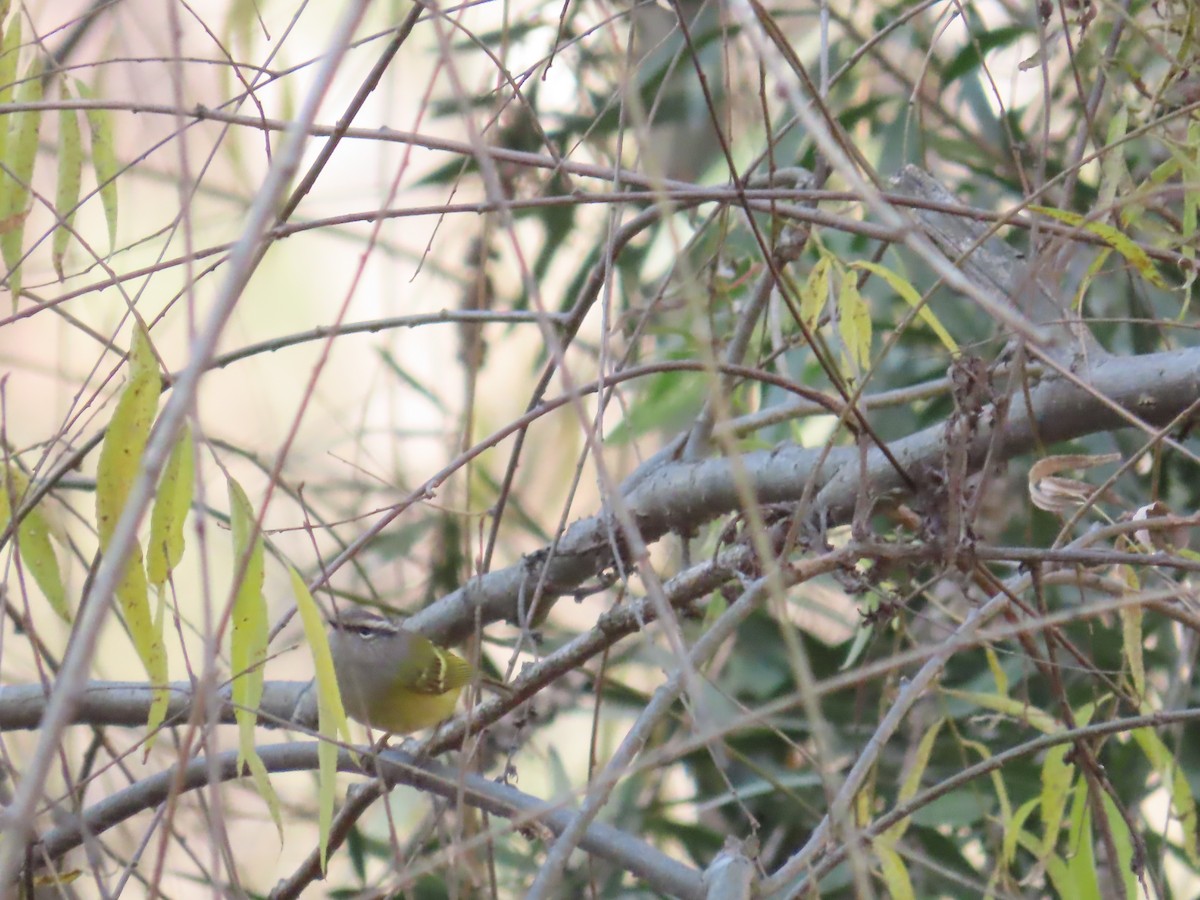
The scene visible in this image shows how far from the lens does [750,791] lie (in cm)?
276

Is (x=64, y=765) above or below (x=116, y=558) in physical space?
below

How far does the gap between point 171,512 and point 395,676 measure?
5.81 feet

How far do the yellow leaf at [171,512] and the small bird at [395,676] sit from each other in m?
1.50

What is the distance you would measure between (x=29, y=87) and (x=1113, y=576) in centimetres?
166

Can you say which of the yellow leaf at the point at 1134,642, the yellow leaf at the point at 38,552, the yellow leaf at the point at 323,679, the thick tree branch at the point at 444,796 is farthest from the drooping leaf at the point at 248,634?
the yellow leaf at the point at 1134,642

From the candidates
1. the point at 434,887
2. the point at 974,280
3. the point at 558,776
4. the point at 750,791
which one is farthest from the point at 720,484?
the point at 434,887

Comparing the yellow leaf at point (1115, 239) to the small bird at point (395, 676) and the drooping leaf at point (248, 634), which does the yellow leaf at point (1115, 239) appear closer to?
the drooping leaf at point (248, 634)

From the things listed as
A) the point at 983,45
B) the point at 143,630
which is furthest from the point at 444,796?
the point at 983,45

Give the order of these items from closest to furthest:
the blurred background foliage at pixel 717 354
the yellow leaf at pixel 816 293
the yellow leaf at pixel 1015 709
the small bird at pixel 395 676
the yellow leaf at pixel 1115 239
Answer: the yellow leaf at pixel 1115 239 → the blurred background foliage at pixel 717 354 → the yellow leaf at pixel 816 293 → the yellow leaf at pixel 1015 709 → the small bird at pixel 395 676

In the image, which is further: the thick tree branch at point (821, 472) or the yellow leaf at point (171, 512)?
the thick tree branch at point (821, 472)

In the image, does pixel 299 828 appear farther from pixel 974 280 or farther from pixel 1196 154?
pixel 1196 154

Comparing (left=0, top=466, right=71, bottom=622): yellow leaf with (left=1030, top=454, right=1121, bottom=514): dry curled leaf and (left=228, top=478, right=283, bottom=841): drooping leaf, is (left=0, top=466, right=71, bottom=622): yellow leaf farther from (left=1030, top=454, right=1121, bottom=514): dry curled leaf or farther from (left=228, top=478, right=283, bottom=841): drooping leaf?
(left=1030, top=454, right=1121, bottom=514): dry curled leaf

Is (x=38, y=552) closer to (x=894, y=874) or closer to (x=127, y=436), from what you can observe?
(x=127, y=436)

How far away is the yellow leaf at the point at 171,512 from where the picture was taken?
133cm
